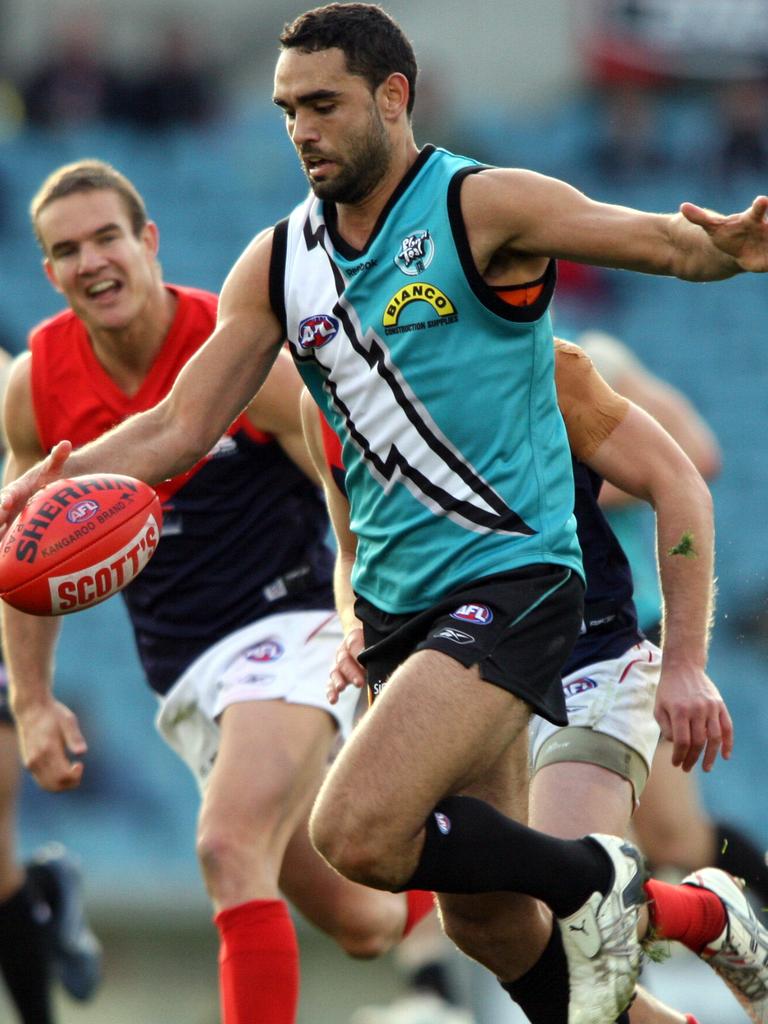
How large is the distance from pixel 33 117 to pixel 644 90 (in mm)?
5326

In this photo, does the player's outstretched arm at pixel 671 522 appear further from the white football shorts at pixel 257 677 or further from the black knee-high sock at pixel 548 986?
the white football shorts at pixel 257 677

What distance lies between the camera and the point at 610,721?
4.98 meters

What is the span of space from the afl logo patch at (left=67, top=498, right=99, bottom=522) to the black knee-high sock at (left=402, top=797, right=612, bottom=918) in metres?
1.10

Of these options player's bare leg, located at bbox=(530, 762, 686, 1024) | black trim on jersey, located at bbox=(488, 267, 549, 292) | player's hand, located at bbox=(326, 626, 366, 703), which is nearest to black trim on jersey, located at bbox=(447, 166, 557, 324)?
black trim on jersey, located at bbox=(488, 267, 549, 292)

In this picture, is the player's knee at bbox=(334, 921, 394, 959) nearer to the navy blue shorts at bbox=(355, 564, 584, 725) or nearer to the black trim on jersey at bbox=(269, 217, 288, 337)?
the navy blue shorts at bbox=(355, 564, 584, 725)

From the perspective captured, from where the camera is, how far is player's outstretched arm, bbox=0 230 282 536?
180 inches

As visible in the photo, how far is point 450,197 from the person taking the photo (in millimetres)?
4285

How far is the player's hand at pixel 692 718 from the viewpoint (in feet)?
14.6

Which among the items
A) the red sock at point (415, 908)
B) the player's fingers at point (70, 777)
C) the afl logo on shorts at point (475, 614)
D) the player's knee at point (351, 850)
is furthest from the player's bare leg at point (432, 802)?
the red sock at point (415, 908)

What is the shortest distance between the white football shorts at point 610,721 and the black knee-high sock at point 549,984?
0.73 m

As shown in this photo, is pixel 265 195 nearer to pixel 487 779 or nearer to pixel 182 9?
pixel 182 9

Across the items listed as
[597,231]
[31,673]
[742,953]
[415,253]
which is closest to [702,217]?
[597,231]

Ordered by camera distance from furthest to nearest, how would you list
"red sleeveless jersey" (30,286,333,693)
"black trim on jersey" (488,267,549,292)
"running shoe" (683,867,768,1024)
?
1. "red sleeveless jersey" (30,286,333,693)
2. "running shoe" (683,867,768,1024)
3. "black trim on jersey" (488,267,549,292)

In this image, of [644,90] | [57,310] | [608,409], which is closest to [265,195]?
[57,310]
